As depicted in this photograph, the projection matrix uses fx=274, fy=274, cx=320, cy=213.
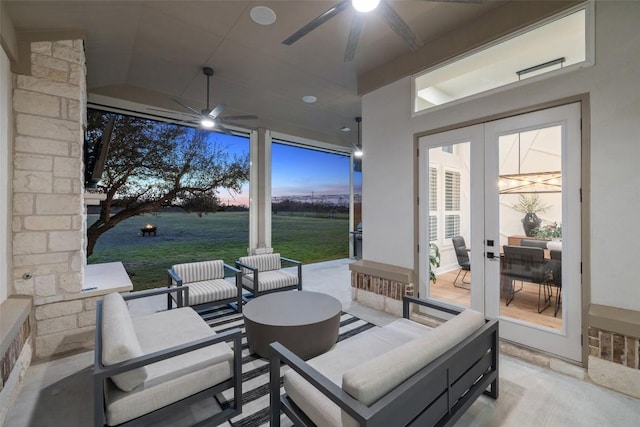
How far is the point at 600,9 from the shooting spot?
2.42 metres

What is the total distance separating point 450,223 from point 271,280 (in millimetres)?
2759

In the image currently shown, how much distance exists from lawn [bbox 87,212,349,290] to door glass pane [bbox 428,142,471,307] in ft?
13.6

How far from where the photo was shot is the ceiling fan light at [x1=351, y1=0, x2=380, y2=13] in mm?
1984

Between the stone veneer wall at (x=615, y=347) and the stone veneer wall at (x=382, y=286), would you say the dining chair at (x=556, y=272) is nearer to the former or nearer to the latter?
the stone veneer wall at (x=615, y=347)

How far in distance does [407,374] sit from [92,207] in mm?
5496

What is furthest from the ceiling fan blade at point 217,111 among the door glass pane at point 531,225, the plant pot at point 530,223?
the plant pot at point 530,223

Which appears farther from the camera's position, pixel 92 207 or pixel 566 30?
pixel 92 207

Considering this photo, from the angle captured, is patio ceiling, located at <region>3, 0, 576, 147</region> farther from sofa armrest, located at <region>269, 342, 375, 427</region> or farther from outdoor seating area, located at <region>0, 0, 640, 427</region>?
sofa armrest, located at <region>269, 342, 375, 427</region>

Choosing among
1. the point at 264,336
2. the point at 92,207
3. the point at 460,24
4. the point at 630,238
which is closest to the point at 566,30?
the point at 460,24

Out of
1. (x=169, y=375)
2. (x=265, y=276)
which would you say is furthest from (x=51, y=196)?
(x=265, y=276)

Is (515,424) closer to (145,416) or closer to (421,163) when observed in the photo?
(145,416)

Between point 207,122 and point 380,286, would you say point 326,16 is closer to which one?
point 207,122

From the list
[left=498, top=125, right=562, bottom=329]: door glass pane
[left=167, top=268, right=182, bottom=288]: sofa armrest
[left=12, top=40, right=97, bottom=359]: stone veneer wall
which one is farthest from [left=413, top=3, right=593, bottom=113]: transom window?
[left=12, top=40, right=97, bottom=359]: stone veneer wall

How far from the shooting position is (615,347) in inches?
90.9
